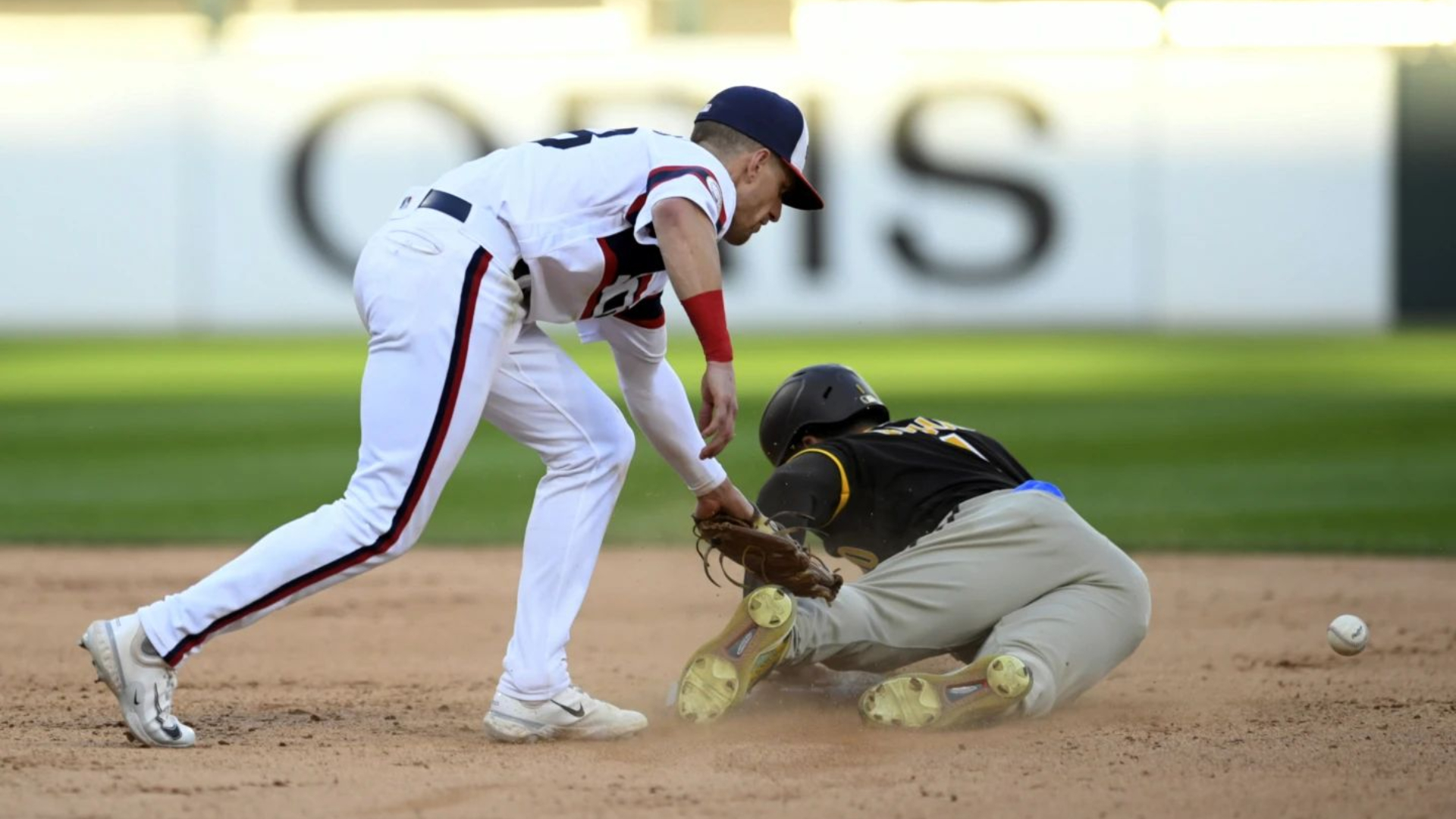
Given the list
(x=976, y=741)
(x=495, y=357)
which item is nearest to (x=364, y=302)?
(x=495, y=357)

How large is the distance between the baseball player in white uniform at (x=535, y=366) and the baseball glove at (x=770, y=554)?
2.8 inches

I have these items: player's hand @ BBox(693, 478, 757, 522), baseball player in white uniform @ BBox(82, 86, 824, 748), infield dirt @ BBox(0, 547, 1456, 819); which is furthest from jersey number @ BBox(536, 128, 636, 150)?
infield dirt @ BBox(0, 547, 1456, 819)

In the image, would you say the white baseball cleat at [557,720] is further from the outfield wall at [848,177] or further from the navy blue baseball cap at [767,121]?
the outfield wall at [848,177]

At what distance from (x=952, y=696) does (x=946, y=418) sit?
22.4 ft

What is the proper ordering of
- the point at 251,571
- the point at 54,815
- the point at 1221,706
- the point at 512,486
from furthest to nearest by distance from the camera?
the point at 512,486 → the point at 1221,706 → the point at 251,571 → the point at 54,815

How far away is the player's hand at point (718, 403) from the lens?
356 centimetres

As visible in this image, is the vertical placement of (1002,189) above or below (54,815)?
below

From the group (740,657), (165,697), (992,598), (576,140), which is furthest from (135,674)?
(992,598)

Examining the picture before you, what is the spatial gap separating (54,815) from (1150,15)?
17.0 meters

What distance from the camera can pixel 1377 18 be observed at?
18.2 meters

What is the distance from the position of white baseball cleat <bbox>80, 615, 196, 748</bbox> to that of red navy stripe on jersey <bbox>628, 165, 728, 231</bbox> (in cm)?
133

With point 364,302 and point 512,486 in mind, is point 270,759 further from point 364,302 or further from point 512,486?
point 512,486

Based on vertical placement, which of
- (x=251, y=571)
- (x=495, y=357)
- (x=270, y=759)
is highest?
(x=495, y=357)

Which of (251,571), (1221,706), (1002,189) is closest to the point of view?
(251,571)
